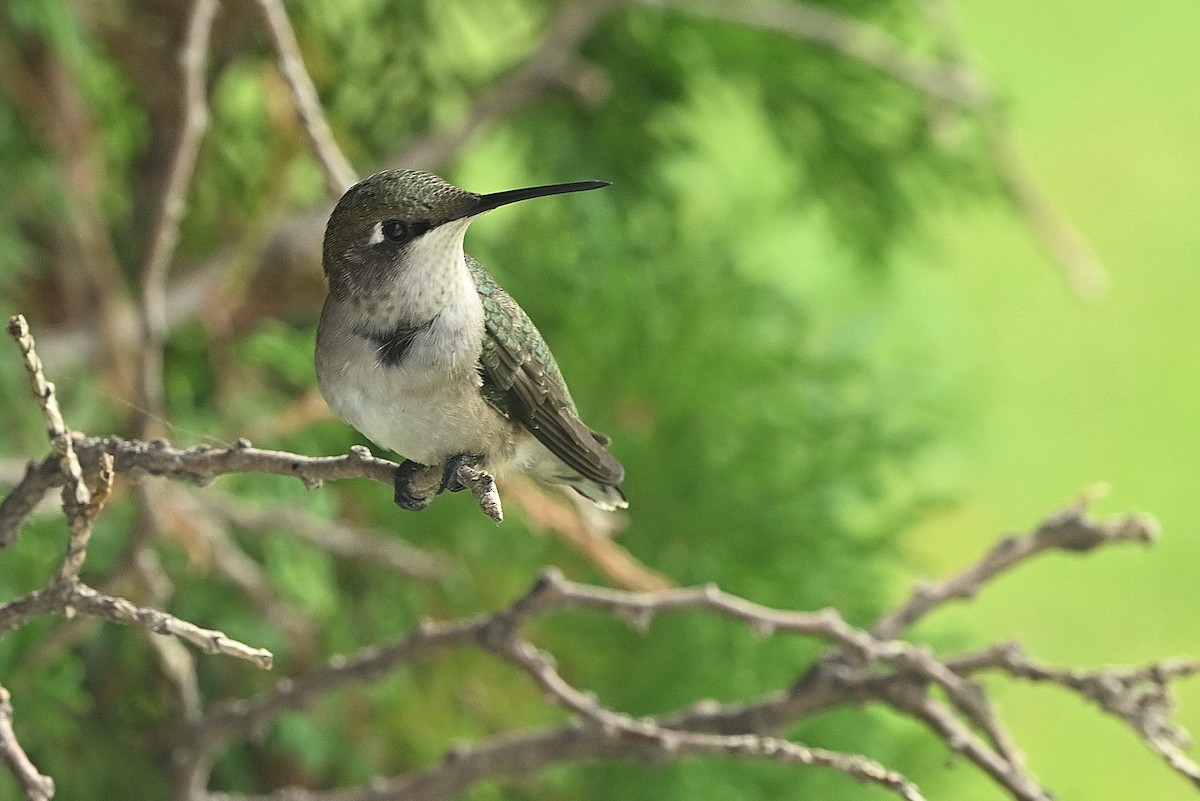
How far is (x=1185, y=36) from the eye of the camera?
6.69 m

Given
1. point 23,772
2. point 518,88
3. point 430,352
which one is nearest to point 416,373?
point 430,352

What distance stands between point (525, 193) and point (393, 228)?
0.20 metres

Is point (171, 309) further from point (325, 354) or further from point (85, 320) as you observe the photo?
point (325, 354)

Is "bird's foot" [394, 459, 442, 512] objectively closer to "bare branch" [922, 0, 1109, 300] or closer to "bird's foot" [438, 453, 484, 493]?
"bird's foot" [438, 453, 484, 493]

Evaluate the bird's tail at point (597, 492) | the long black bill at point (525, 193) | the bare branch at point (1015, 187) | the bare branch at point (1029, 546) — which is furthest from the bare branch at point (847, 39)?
the long black bill at point (525, 193)

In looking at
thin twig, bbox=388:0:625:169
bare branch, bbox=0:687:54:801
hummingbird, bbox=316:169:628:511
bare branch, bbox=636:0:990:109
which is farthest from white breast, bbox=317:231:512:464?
thin twig, bbox=388:0:625:169

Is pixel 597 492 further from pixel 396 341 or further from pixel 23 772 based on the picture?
pixel 23 772

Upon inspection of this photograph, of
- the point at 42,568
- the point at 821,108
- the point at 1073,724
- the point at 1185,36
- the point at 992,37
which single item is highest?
the point at 1185,36

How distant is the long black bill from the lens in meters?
0.77

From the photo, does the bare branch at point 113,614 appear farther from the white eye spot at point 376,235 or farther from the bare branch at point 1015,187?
the bare branch at point 1015,187

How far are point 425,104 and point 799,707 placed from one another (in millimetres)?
1375

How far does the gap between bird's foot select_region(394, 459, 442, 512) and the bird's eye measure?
6.0 inches

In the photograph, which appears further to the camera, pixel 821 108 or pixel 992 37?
pixel 992 37

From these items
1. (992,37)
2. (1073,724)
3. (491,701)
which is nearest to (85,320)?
→ (491,701)
